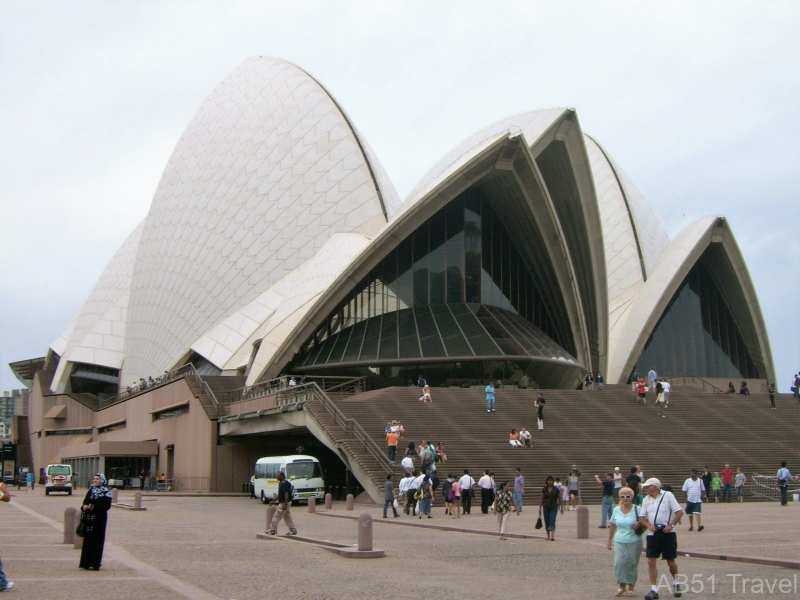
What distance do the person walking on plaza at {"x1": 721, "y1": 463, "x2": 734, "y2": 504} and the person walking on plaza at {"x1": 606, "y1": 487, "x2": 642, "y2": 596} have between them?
15508 millimetres

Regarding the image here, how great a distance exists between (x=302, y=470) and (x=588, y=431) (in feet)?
27.9

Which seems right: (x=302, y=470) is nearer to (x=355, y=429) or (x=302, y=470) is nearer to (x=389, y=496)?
(x=355, y=429)

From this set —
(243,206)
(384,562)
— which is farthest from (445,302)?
(384,562)

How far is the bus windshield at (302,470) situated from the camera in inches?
995

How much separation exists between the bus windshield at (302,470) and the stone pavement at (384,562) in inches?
235

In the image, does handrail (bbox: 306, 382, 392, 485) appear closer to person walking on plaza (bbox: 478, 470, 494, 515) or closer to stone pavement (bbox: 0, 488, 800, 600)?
person walking on plaza (bbox: 478, 470, 494, 515)

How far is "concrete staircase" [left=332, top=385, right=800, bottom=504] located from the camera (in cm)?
2445

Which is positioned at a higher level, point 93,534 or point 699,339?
point 699,339

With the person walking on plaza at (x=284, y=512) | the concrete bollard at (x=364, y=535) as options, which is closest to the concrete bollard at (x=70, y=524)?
the person walking on plaza at (x=284, y=512)

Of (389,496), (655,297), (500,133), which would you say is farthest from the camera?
(655,297)

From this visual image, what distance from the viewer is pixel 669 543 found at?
9.02 m

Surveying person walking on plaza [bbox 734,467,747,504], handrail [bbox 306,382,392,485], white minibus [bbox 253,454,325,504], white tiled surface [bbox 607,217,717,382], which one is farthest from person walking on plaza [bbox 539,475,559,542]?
white tiled surface [bbox 607,217,717,382]

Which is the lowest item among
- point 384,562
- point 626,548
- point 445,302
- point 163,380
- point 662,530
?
point 384,562

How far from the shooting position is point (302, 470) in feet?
83.4
